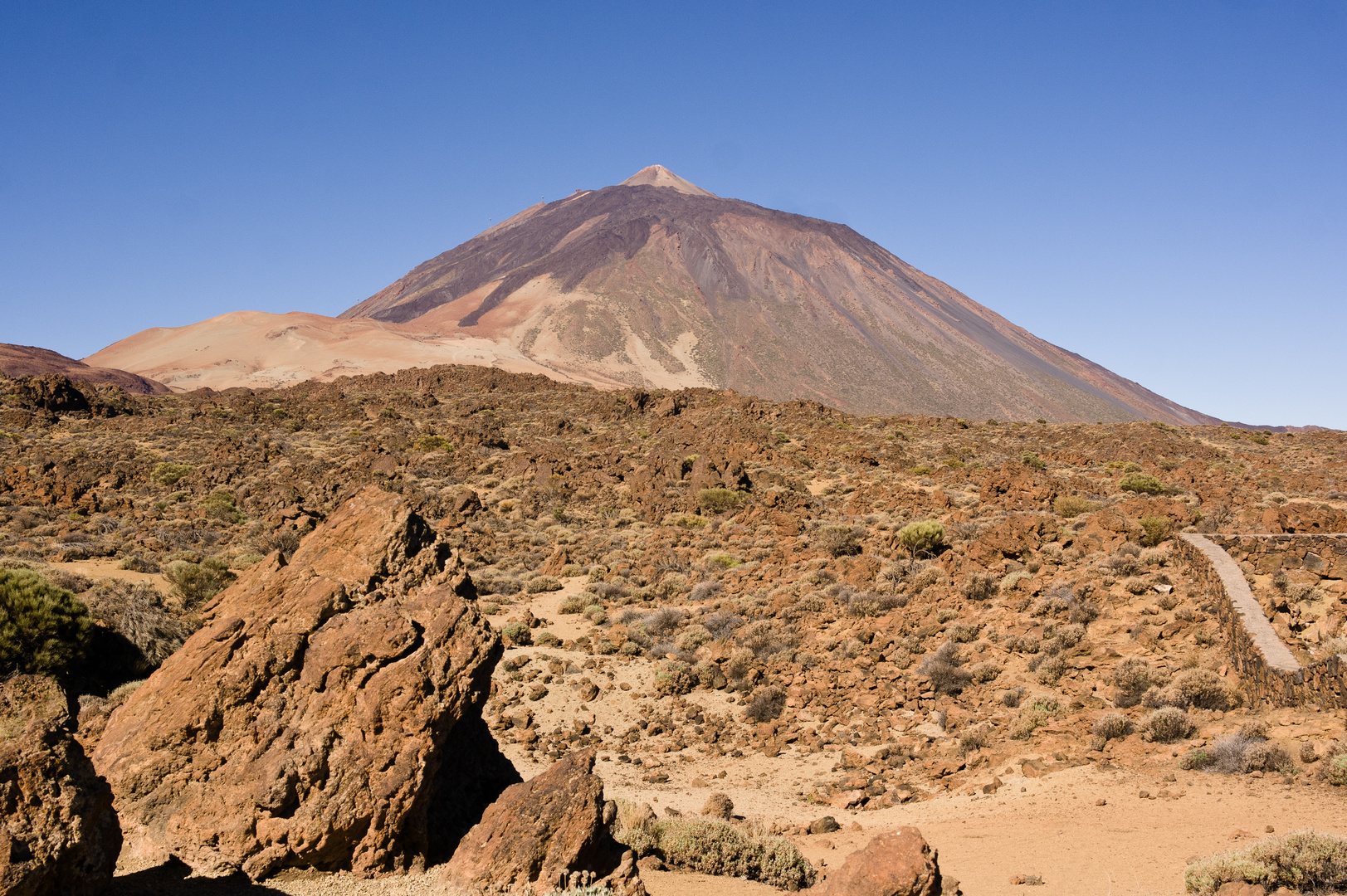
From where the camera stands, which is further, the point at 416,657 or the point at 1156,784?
the point at 1156,784

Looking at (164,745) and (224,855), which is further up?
(164,745)

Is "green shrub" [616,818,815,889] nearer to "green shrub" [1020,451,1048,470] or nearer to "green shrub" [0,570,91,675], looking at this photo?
"green shrub" [0,570,91,675]

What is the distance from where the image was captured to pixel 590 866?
15.7 ft

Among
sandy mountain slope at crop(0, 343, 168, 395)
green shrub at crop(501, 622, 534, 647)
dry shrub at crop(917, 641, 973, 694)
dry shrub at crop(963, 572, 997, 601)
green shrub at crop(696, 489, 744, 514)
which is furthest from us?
sandy mountain slope at crop(0, 343, 168, 395)

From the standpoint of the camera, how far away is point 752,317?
11325 cm

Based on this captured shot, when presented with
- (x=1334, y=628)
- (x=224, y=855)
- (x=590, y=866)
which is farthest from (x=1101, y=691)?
(x=224, y=855)

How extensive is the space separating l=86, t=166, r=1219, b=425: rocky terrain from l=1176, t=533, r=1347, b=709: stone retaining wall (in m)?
75.5

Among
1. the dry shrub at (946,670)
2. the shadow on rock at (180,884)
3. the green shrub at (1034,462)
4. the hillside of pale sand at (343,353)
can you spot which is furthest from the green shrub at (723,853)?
the hillside of pale sand at (343,353)

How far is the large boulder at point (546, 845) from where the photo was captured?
14.9 ft

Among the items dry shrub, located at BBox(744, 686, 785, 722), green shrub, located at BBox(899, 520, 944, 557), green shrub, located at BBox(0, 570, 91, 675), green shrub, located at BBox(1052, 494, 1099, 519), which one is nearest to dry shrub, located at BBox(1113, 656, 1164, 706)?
dry shrub, located at BBox(744, 686, 785, 722)

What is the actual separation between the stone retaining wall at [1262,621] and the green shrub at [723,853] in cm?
533

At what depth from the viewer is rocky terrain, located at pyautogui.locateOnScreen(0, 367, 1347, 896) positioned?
18.1 feet

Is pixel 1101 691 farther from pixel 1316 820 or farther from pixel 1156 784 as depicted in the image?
pixel 1316 820

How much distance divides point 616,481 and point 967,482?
400 inches
